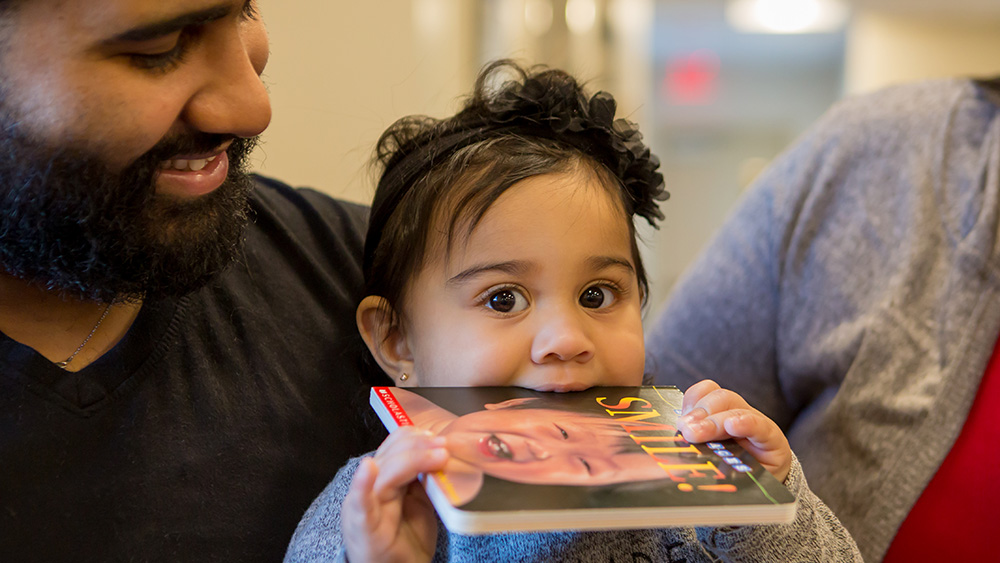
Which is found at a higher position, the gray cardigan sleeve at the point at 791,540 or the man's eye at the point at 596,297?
the man's eye at the point at 596,297

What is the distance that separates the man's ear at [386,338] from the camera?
3.53 ft

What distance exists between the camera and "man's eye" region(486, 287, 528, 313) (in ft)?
3.23

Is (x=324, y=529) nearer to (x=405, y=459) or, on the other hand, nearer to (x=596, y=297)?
(x=405, y=459)

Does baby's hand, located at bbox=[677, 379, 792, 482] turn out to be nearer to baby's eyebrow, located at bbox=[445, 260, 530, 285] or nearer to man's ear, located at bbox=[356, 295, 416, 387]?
baby's eyebrow, located at bbox=[445, 260, 530, 285]

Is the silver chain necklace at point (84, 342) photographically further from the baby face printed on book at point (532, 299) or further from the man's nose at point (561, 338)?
the man's nose at point (561, 338)

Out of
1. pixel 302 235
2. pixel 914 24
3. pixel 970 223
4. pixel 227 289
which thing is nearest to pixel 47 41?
pixel 227 289

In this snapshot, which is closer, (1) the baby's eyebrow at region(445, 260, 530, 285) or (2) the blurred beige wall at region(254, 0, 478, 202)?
(1) the baby's eyebrow at region(445, 260, 530, 285)

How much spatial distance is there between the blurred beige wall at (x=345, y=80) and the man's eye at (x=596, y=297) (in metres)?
0.46

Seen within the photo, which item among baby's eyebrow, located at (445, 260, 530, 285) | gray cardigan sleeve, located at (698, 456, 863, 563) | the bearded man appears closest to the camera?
the bearded man

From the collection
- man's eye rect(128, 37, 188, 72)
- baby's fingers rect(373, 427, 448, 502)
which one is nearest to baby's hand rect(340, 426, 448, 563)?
baby's fingers rect(373, 427, 448, 502)

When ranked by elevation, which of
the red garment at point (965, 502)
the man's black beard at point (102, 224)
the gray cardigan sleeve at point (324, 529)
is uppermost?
the man's black beard at point (102, 224)

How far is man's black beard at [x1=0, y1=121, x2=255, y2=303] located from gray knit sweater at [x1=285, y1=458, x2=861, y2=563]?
288 millimetres

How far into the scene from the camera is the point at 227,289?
1.04 m

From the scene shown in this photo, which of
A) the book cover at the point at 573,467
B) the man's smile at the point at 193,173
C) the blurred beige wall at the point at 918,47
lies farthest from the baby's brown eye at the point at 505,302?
the blurred beige wall at the point at 918,47
